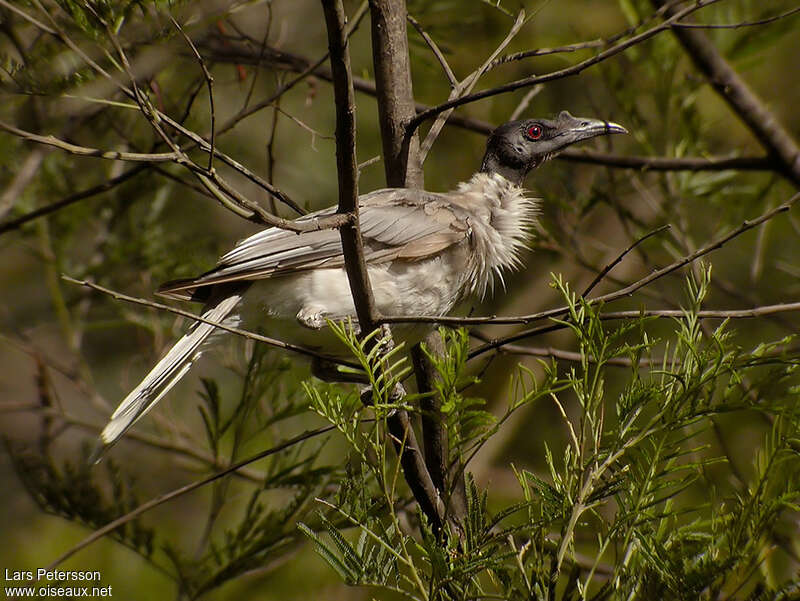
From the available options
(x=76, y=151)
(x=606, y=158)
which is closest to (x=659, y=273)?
(x=76, y=151)

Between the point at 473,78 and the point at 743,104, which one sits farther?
the point at 743,104

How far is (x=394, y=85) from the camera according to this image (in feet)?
9.80

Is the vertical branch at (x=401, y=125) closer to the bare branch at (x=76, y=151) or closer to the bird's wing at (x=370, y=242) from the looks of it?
the bird's wing at (x=370, y=242)

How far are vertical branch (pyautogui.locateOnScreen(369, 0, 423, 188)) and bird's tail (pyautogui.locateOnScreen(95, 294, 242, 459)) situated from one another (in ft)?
3.10

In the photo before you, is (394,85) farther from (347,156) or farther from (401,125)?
(347,156)

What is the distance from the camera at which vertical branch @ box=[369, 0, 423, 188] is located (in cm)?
287

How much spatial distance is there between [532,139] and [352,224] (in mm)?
1855

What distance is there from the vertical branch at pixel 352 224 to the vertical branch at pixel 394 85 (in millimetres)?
888

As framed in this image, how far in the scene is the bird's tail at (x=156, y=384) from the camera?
9.16ft

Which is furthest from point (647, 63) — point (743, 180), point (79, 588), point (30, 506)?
point (30, 506)

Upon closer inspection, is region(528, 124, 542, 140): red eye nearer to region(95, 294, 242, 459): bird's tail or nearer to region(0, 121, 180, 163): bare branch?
region(95, 294, 242, 459): bird's tail

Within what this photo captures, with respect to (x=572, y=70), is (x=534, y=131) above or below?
above

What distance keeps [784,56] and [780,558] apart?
375 centimetres

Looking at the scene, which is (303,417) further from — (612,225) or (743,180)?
(743,180)
